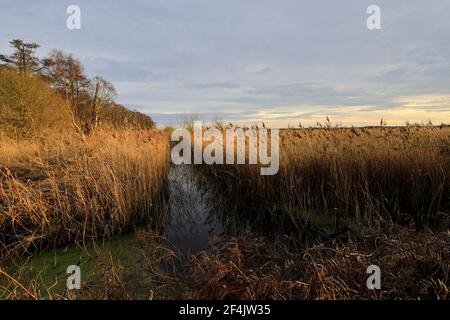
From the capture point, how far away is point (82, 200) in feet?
13.6

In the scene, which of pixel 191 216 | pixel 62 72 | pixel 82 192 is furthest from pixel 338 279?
pixel 62 72

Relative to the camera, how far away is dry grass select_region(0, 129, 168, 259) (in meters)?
3.91

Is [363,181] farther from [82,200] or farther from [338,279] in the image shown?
[82,200]

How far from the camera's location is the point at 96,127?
7.05 meters

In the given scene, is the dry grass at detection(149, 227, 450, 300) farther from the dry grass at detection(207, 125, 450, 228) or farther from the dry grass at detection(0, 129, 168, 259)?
the dry grass at detection(0, 129, 168, 259)

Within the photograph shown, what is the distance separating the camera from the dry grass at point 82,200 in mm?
3914

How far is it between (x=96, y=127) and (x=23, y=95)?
6454 mm

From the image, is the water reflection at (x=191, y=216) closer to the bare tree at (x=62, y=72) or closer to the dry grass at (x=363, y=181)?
the dry grass at (x=363, y=181)

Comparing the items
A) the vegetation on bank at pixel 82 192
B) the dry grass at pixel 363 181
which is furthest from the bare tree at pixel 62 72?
the dry grass at pixel 363 181

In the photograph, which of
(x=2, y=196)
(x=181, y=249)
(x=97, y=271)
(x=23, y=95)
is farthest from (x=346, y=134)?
(x=23, y=95)

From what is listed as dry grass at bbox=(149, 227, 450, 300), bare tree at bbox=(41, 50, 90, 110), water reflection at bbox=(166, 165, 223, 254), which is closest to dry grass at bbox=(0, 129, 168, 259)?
water reflection at bbox=(166, 165, 223, 254)
